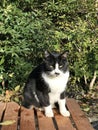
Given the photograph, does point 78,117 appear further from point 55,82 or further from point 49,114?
point 55,82

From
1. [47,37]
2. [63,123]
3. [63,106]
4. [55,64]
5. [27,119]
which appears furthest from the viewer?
[47,37]

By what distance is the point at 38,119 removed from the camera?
3.61m

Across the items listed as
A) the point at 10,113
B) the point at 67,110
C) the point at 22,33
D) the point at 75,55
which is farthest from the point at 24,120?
the point at 75,55

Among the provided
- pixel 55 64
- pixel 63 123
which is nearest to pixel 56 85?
pixel 55 64

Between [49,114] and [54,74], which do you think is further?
[54,74]

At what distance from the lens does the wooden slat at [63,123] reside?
10.8ft

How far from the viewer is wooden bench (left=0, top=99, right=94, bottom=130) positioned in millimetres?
3324

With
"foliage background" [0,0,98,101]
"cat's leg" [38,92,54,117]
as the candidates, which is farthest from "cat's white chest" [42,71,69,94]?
"foliage background" [0,0,98,101]

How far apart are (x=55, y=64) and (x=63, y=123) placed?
67 cm

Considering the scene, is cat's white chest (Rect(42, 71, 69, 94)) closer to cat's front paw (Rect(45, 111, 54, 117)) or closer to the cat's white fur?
the cat's white fur

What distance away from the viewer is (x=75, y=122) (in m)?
3.48

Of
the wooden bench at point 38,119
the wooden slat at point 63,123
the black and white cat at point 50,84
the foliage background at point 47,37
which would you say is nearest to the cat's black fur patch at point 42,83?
the black and white cat at point 50,84

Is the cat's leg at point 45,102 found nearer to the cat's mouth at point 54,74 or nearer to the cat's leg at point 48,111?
the cat's leg at point 48,111

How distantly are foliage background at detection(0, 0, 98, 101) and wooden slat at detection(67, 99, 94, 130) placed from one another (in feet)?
6.48
